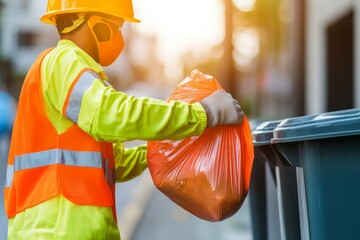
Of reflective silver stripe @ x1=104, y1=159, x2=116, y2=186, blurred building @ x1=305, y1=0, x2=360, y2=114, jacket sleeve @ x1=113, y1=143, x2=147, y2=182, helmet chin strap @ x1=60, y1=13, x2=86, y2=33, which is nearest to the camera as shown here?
reflective silver stripe @ x1=104, y1=159, x2=116, y2=186

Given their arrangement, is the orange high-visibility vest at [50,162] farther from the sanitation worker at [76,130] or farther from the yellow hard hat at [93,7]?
the yellow hard hat at [93,7]

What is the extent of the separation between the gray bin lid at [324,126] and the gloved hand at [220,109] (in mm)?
185

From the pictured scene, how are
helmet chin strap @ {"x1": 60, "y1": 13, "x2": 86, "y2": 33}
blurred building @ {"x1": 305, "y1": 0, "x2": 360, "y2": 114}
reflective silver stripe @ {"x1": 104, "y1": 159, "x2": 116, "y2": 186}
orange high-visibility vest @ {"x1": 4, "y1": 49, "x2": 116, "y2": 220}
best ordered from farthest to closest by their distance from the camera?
blurred building @ {"x1": 305, "y1": 0, "x2": 360, "y2": 114}, helmet chin strap @ {"x1": 60, "y1": 13, "x2": 86, "y2": 33}, reflective silver stripe @ {"x1": 104, "y1": 159, "x2": 116, "y2": 186}, orange high-visibility vest @ {"x1": 4, "y1": 49, "x2": 116, "y2": 220}

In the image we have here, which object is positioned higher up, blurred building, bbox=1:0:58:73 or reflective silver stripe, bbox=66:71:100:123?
blurred building, bbox=1:0:58:73

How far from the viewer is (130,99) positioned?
246 cm

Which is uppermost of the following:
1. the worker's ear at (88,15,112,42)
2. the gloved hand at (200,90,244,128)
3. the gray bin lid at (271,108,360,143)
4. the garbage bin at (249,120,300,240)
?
the worker's ear at (88,15,112,42)

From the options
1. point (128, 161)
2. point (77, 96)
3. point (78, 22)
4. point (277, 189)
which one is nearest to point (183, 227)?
point (277, 189)

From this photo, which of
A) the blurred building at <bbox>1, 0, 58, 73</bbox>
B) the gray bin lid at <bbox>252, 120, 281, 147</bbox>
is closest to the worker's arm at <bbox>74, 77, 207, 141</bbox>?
the gray bin lid at <bbox>252, 120, 281, 147</bbox>

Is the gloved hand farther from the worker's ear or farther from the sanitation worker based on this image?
the worker's ear

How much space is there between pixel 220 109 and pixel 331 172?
0.44 m

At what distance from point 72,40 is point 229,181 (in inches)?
30.4

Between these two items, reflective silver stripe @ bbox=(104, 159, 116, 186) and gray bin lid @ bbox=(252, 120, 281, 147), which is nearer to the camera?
reflective silver stripe @ bbox=(104, 159, 116, 186)

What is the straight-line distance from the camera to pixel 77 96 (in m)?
2.47

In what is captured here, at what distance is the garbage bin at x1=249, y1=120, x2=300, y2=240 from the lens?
9.63 feet
